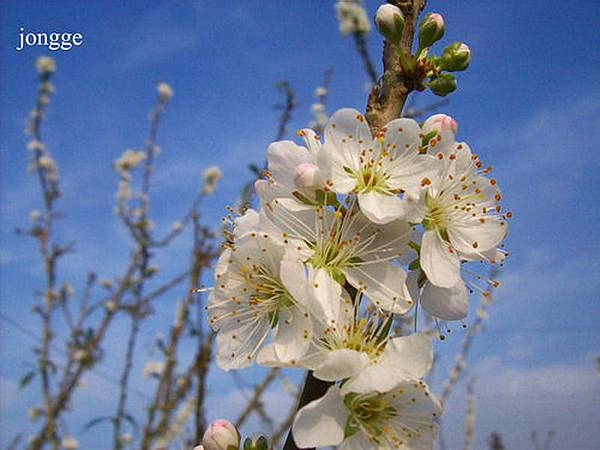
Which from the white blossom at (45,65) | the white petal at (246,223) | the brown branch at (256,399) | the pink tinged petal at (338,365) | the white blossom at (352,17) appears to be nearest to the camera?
the pink tinged petal at (338,365)

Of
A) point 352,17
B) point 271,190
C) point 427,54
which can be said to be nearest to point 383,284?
point 271,190

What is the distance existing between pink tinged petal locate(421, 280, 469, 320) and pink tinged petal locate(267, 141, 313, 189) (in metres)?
0.34

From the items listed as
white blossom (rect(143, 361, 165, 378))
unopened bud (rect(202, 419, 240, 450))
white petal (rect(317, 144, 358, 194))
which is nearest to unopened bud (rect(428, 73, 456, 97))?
white petal (rect(317, 144, 358, 194))

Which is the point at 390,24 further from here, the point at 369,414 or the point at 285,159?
the point at 369,414

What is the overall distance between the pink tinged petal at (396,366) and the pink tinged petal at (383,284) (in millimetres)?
69

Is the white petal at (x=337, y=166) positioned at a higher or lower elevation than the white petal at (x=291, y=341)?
higher

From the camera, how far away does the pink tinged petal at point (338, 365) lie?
0.95m

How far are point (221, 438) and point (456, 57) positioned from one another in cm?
95

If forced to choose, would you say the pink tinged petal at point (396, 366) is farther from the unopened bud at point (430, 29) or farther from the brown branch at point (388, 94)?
the unopened bud at point (430, 29)

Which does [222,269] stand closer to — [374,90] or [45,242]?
[374,90]

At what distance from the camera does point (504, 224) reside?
1.29 meters

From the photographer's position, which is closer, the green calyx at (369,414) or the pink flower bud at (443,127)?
the green calyx at (369,414)

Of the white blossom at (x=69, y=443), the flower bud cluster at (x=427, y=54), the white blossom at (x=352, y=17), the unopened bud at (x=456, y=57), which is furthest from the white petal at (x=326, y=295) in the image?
the white blossom at (x=69, y=443)

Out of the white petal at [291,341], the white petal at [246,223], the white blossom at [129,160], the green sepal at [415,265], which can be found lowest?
the white petal at [291,341]
